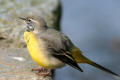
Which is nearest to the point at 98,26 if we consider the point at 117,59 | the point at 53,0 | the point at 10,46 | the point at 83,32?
the point at 83,32

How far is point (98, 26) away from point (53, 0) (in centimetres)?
→ 340

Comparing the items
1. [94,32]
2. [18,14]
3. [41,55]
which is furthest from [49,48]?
[94,32]

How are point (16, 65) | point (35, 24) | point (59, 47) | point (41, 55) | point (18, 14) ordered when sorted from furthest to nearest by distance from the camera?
1. point (18, 14)
2. point (16, 65)
3. point (35, 24)
4. point (59, 47)
5. point (41, 55)

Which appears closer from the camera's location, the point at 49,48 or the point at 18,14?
the point at 49,48

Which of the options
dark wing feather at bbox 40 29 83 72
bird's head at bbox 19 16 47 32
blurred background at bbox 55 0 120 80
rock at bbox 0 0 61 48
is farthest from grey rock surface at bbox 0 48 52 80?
blurred background at bbox 55 0 120 80

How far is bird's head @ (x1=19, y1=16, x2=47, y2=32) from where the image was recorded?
6617 mm

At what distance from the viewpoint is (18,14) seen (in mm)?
8078

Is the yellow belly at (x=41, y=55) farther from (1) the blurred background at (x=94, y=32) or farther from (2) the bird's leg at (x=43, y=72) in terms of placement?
(1) the blurred background at (x=94, y=32)

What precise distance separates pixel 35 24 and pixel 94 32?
5.19m

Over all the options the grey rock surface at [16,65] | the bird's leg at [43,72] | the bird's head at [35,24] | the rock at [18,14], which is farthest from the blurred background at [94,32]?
the bird's head at [35,24]

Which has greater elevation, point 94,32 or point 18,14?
point 18,14

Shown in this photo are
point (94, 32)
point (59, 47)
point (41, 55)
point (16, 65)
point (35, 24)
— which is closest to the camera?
point (41, 55)

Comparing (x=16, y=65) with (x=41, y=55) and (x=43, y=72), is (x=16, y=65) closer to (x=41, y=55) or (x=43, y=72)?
(x=43, y=72)

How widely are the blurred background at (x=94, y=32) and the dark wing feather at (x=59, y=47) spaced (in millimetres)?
2996
